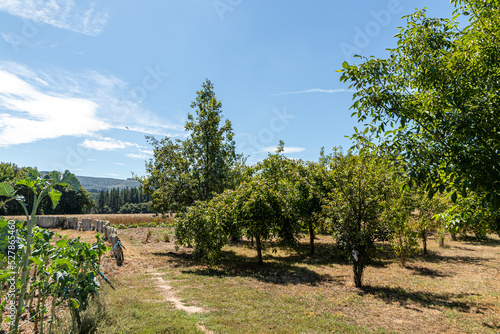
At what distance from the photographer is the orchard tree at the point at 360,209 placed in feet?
34.8

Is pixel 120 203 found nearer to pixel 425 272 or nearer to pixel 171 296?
pixel 171 296

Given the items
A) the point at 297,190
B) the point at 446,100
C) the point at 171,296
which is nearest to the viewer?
the point at 446,100

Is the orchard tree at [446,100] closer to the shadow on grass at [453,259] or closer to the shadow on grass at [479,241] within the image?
the shadow on grass at [453,259]

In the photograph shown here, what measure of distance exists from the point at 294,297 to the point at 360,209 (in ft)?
15.6

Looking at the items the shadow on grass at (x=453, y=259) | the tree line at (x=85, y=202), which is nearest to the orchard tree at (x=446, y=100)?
the shadow on grass at (x=453, y=259)

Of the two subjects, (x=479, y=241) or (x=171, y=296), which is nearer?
(x=171, y=296)

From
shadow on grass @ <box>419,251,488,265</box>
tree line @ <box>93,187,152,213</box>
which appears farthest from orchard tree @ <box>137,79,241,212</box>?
tree line @ <box>93,187,152,213</box>

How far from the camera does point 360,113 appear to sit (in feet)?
17.8

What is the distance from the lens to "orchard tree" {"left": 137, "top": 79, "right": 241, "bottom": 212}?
18.2 m

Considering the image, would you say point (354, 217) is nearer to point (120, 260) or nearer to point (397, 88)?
point (397, 88)

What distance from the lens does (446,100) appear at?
4668 millimetres

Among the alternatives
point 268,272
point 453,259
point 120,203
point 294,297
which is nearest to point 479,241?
point 453,259

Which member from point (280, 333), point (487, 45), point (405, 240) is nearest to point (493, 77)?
point (487, 45)

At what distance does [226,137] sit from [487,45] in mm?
16624
